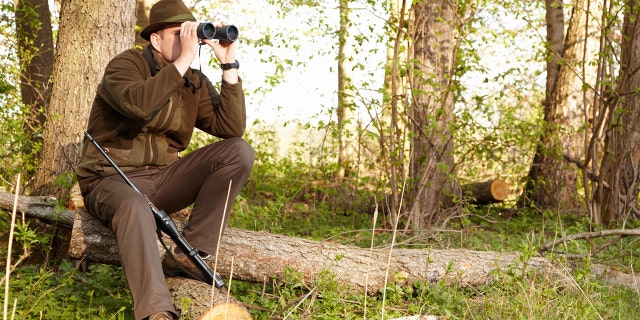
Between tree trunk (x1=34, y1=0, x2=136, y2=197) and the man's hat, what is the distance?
1140 mm

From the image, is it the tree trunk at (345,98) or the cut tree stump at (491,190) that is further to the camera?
the cut tree stump at (491,190)

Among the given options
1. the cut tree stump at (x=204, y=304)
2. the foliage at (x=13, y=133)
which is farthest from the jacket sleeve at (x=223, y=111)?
the foliage at (x=13, y=133)

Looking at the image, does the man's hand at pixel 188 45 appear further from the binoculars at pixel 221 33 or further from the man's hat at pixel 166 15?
the man's hat at pixel 166 15

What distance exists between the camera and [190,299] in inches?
137

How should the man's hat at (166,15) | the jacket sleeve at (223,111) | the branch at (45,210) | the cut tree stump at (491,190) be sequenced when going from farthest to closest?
the cut tree stump at (491,190) → the branch at (45,210) → the jacket sleeve at (223,111) → the man's hat at (166,15)

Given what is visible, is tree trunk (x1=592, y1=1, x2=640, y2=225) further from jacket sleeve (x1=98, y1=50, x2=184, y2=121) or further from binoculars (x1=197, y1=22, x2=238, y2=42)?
jacket sleeve (x1=98, y1=50, x2=184, y2=121)

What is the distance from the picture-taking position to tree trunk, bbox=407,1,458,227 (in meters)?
6.44

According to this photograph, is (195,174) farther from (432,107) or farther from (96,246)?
(432,107)

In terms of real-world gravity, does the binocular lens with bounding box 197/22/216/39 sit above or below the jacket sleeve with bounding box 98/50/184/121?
above

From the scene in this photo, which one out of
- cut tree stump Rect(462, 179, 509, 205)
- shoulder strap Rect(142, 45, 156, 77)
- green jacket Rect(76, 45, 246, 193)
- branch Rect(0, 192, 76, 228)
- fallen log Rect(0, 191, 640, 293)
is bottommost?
cut tree stump Rect(462, 179, 509, 205)

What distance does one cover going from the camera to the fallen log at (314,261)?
4.05m

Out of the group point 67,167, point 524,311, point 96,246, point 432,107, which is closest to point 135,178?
point 96,246

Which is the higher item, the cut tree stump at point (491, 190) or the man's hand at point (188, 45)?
the man's hand at point (188, 45)

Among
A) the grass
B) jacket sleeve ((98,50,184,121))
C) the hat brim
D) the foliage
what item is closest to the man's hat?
the hat brim
